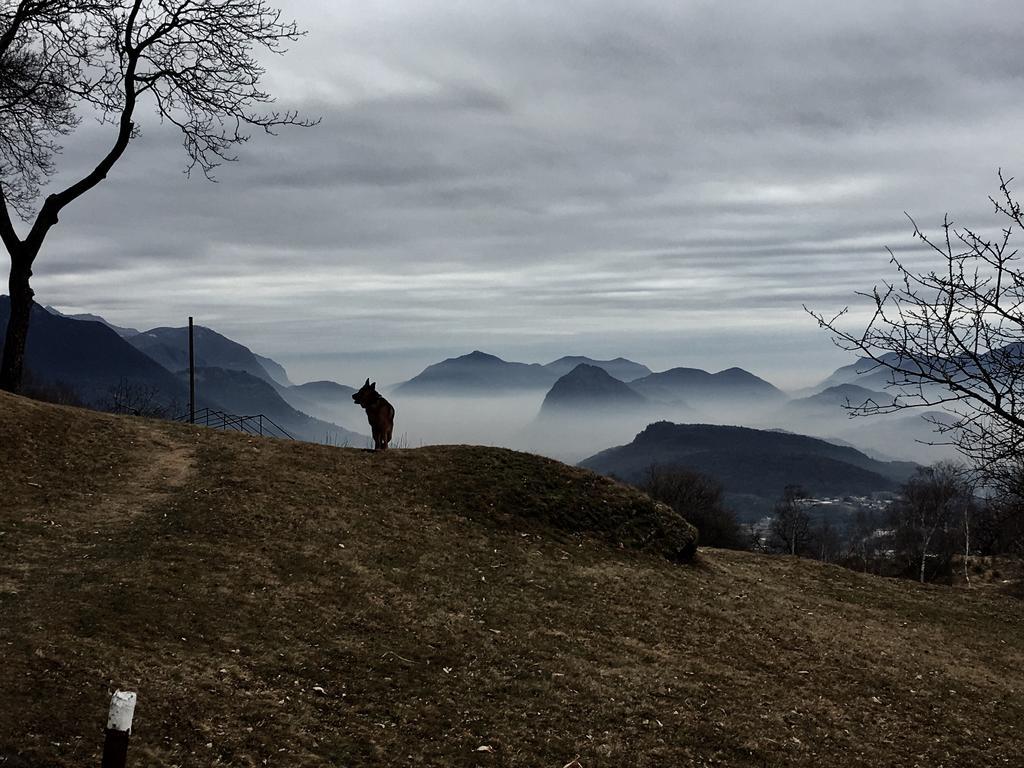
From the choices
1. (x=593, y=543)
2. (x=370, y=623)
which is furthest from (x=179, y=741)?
(x=593, y=543)

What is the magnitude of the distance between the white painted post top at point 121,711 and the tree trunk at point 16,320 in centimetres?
2132

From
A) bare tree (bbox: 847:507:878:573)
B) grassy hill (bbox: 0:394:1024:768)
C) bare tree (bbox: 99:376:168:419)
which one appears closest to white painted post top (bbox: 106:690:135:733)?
grassy hill (bbox: 0:394:1024:768)

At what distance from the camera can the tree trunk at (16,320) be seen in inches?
862

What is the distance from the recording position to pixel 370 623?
516 inches

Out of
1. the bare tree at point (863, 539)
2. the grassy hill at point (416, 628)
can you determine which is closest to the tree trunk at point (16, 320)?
the grassy hill at point (416, 628)

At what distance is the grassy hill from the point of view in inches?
366

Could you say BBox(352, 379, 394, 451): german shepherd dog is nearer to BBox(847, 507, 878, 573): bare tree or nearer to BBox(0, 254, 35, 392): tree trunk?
BBox(0, 254, 35, 392): tree trunk

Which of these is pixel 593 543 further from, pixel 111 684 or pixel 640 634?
pixel 111 684

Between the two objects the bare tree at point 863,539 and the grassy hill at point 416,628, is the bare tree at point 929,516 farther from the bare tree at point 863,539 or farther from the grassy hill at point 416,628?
the grassy hill at point 416,628

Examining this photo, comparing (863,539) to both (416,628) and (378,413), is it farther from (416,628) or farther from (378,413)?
(416,628)

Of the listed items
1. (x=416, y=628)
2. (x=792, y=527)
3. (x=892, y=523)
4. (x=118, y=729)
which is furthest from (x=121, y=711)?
(x=892, y=523)

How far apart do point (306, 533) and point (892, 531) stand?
120862 mm

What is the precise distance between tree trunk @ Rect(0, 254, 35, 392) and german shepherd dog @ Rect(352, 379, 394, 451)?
35.1 feet

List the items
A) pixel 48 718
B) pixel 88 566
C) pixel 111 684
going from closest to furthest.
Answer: pixel 48 718 → pixel 111 684 → pixel 88 566
